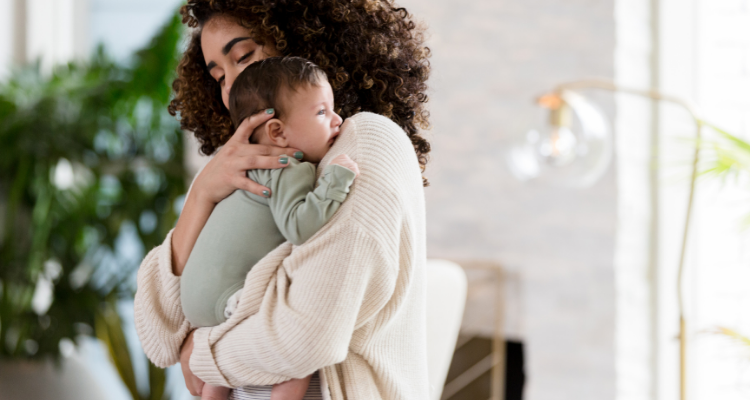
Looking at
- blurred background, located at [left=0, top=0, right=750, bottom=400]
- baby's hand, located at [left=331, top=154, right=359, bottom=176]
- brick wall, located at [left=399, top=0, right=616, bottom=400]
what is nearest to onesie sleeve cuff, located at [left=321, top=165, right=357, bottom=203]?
baby's hand, located at [left=331, top=154, right=359, bottom=176]

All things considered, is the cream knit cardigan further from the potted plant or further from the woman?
the potted plant

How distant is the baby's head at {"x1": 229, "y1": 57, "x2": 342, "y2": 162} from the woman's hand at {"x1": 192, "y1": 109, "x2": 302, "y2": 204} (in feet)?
0.05

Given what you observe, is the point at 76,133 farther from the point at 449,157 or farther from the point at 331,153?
the point at 331,153

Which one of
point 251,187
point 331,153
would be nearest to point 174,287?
point 251,187

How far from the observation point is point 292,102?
914 millimetres

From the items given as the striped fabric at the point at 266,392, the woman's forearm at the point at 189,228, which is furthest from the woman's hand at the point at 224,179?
the striped fabric at the point at 266,392

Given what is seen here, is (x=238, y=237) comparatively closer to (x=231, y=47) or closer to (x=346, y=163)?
(x=346, y=163)

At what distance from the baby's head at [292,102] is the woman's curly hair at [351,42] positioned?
13 centimetres

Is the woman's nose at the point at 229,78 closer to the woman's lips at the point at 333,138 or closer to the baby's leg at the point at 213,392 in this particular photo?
the woman's lips at the point at 333,138

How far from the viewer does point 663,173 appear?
271 centimetres

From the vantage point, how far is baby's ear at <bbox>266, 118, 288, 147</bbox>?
92 centimetres

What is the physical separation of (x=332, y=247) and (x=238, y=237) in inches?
6.3

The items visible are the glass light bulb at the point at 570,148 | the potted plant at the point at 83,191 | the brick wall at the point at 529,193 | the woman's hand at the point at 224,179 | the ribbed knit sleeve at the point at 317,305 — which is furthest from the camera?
the potted plant at the point at 83,191

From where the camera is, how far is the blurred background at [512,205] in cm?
264
